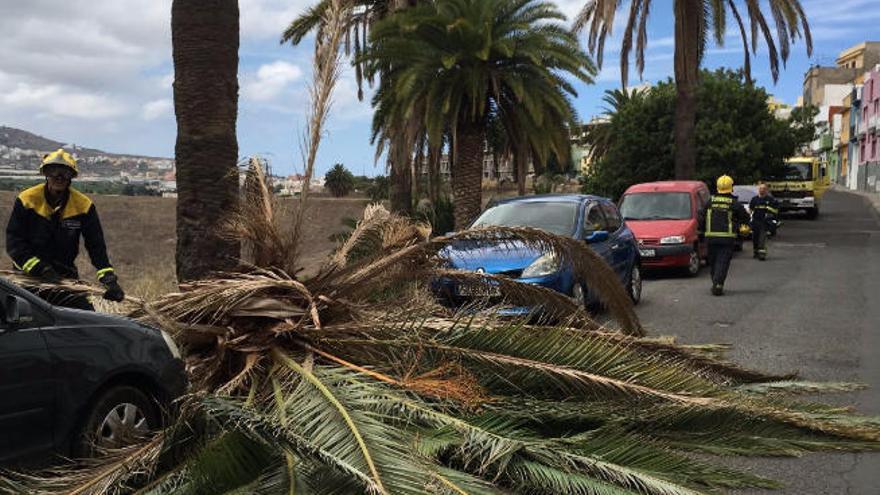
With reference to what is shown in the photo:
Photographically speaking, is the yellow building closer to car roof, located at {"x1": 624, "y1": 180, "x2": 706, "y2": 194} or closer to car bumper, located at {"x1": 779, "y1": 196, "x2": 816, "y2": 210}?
car bumper, located at {"x1": 779, "y1": 196, "x2": 816, "y2": 210}

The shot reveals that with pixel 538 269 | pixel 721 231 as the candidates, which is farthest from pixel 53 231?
pixel 721 231

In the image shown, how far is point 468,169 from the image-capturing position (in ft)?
64.5

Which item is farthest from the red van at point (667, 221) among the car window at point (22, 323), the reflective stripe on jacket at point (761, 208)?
the car window at point (22, 323)

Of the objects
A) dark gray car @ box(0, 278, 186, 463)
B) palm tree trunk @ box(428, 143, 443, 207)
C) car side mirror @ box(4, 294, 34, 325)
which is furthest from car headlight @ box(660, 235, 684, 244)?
car side mirror @ box(4, 294, 34, 325)

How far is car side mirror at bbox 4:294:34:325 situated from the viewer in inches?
158

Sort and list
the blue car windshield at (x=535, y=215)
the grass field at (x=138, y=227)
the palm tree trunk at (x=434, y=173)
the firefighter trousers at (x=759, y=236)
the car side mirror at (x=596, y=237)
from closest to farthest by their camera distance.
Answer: the car side mirror at (x=596, y=237), the blue car windshield at (x=535, y=215), the firefighter trousers at (x=759, y=236), the palm tree trunk at (x=434, y=173), the grass field at (x=138, y=227)

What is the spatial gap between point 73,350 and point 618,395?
279cm

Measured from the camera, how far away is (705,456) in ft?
12.6

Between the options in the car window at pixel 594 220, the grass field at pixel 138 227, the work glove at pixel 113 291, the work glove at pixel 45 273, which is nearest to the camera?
the work glove at pixel 113 291

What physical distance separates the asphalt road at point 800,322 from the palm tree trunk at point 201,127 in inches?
177

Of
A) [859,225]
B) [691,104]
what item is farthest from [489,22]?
[859,225]

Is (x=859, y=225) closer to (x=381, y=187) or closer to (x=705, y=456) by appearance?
(x=381, y=187)

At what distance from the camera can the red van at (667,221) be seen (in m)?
15.7

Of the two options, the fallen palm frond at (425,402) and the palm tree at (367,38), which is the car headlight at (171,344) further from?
the palm tree at (367,38)
